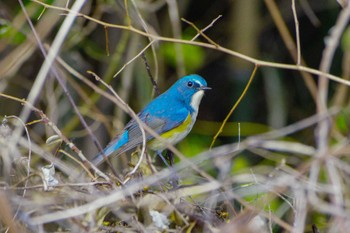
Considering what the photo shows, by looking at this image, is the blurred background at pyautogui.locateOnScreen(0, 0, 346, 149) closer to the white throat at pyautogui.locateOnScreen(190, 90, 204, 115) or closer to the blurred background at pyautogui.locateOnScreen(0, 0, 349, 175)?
the blurred background at pyautogui.locateOnScreen(0, 0, 349, 175)

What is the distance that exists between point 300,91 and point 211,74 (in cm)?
89

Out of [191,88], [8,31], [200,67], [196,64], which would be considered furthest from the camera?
[200,67]

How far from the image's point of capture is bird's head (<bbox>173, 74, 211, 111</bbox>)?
18.8 feet

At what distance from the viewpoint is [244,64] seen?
795 centimetres

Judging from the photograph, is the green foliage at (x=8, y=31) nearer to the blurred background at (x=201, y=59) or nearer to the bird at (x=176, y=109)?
the blurred background at (x=201, y=59)

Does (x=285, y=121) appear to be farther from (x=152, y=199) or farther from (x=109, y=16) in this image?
(x=152, y=199)

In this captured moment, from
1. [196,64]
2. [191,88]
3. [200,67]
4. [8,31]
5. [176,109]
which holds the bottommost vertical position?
[200,67]

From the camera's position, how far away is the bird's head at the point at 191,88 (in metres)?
5.73

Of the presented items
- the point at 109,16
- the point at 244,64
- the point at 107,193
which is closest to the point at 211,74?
the point at 244,64

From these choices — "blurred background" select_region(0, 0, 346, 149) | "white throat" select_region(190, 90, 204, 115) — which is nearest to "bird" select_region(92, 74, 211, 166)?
"white throat" select_region(190, 90, 204, 115)

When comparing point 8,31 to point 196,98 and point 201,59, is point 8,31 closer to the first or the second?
point 196,98

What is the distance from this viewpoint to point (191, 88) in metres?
5.80

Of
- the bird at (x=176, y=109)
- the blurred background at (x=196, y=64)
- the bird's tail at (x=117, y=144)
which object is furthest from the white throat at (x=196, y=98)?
the bird's tail at (x=117, y=144)

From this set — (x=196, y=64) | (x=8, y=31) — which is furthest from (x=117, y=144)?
(x=196, y=64)
